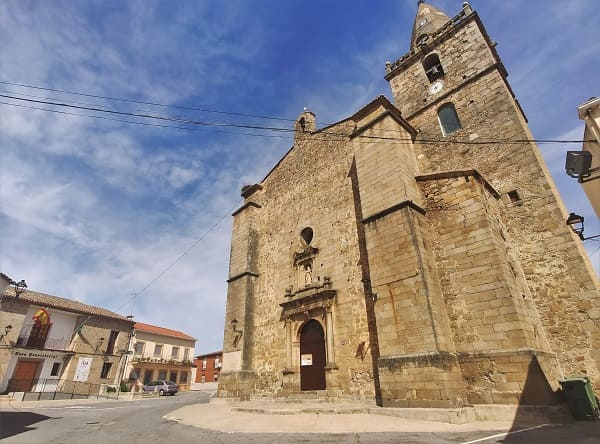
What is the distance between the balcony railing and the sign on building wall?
1333mm

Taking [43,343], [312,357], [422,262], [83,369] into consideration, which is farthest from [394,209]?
[83,369]

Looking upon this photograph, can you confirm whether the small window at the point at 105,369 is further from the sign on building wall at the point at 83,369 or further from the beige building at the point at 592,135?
the beige building at the point at 592,135

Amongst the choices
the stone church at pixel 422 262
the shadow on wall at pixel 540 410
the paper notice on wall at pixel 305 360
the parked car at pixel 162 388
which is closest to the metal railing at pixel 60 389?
the parked car at pixel 162 388

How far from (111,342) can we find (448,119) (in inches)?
1014

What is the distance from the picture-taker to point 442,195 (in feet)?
28.5

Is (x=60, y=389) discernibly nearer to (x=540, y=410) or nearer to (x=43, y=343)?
(x=43, y=343)

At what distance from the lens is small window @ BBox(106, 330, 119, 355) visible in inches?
932

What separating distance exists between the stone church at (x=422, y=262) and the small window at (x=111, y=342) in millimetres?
15710

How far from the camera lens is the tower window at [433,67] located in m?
12.6

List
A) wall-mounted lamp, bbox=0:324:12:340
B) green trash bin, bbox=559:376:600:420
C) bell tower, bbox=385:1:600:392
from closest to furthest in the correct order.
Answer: green trash bin, bbox=559:376:600:420 → bell tower, bbox=385:1:600:392 → wall-mounted lamp, bbox=0:324:12:340

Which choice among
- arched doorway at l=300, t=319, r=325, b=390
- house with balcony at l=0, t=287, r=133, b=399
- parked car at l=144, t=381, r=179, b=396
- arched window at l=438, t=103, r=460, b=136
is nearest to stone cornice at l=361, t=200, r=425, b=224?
arched doorway at l=300, t=319, r=325, b=390

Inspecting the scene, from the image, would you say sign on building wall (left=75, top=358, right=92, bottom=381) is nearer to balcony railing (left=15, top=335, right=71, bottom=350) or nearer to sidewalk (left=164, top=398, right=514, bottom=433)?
balcony railing (left=15, top=335, right=71, bottom=350)

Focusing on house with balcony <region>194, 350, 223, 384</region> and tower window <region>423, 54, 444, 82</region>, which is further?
house with balcony <region>194, 350, 223, 384</region>

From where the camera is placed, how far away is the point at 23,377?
19281mm
